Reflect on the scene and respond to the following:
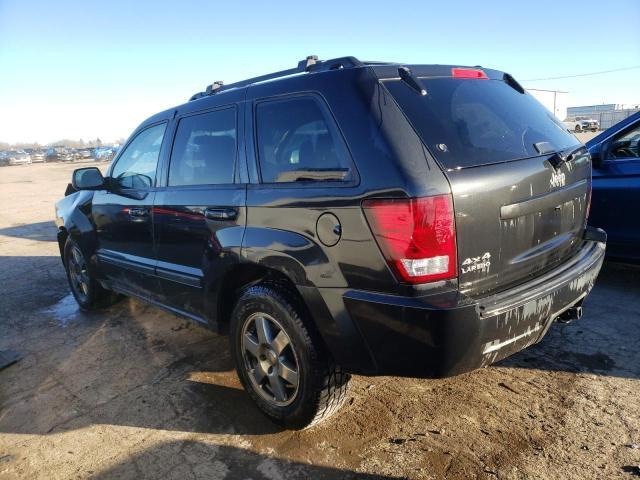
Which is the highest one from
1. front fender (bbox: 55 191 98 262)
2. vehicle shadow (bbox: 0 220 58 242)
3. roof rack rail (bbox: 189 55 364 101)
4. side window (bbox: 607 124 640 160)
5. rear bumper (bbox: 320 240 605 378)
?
roof rack rail (bbox: 189 55 364 101)

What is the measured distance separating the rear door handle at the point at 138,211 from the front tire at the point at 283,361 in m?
1.27

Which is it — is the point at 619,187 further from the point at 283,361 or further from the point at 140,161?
the point at 140,161

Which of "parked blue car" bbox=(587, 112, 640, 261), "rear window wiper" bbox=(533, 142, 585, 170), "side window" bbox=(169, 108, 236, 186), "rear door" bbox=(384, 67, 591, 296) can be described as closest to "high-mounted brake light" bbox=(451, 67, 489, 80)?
"rear door" bbox=(384, 67, 591, 296)

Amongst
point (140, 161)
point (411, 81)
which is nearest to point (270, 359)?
point (411, 81)

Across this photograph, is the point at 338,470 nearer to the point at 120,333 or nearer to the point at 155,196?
the point at 155,196

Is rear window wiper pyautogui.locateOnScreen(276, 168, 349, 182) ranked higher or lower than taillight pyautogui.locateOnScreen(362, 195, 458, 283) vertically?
higher

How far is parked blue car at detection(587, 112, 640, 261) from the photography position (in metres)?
4.28

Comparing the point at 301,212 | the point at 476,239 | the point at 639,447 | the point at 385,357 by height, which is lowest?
the point at 639,447

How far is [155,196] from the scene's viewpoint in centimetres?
353

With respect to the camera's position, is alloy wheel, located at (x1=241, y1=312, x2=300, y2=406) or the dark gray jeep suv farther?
alloy wheel, located at (x1=241, y1=312, x2=300, y2=406)

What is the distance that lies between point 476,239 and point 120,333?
3495 mm

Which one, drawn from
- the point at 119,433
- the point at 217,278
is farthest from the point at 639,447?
the point at 119,433

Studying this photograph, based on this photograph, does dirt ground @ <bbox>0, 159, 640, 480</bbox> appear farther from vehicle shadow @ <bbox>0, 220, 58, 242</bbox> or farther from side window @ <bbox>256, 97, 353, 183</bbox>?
vehicle shadow @ <bbox>0, 220, 58, 242</bbox>

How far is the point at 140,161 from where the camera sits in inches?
154
